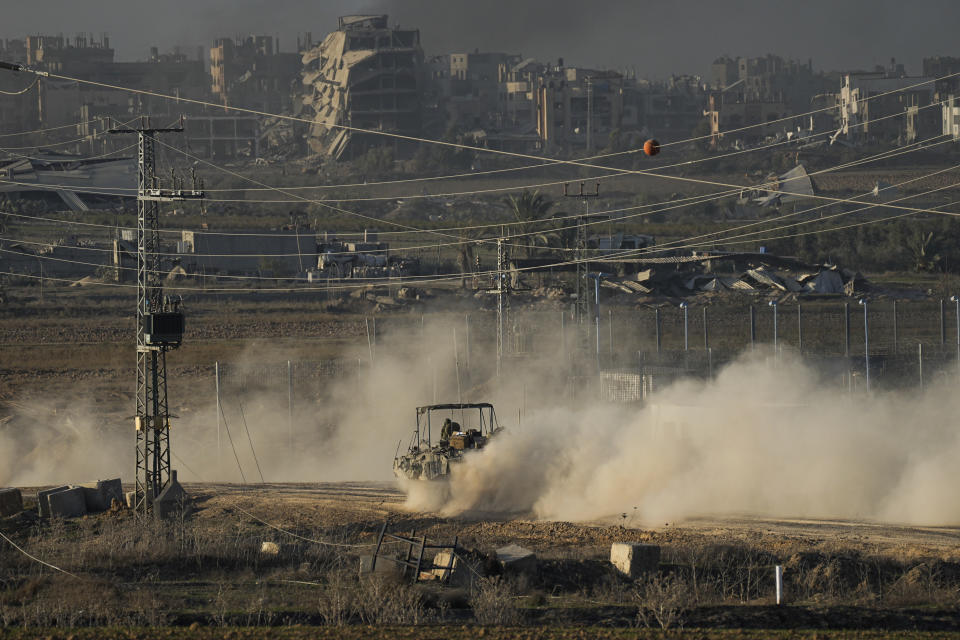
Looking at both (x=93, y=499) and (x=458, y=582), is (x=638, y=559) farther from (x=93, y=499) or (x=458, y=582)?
(x=93, y=499)

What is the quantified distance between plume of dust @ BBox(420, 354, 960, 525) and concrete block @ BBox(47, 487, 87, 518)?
8.96m

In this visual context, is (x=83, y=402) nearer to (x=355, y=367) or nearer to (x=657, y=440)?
(x=355, y=367)

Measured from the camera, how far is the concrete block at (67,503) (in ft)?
120

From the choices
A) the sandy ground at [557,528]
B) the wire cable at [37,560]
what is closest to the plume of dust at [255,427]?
the sandy ground at [557,528]

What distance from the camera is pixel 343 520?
33.9 metres

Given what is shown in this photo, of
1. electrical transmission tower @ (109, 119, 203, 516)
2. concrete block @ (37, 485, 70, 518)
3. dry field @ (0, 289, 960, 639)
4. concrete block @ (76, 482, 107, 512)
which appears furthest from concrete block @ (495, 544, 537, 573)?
concrete block @ (76, 482, 107, 512)

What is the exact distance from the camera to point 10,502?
37250 millimetres

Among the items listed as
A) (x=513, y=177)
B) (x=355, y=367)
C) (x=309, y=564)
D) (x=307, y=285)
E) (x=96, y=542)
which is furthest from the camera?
(x=513, y=177)

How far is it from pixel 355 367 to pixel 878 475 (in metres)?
27.6

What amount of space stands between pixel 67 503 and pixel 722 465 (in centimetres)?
1722

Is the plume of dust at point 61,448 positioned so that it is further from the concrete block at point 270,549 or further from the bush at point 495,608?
the bush at point 495,608

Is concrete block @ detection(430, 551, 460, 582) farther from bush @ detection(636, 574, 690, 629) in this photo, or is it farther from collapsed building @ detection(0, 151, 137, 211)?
collapsed building @ detection(0, 151, 137, 211)

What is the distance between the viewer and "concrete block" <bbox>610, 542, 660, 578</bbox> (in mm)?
25031

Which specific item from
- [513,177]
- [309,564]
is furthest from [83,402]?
[513,177]
